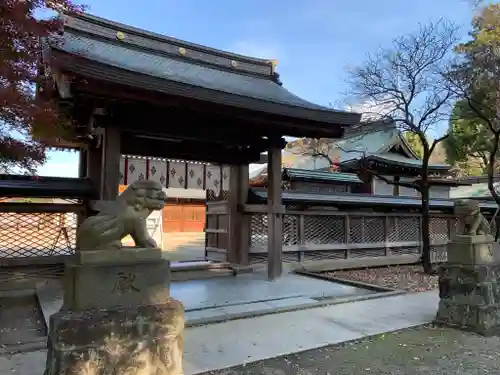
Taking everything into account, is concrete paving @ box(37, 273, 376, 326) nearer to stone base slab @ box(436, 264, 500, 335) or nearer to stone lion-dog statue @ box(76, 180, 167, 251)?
stone base slab @ box(436, 264, 500, 335)

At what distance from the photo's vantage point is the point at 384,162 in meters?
16.5

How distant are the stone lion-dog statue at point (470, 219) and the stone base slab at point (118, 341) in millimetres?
4199

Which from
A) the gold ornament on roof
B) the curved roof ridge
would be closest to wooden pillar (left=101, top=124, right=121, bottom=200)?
the curved roof ridge

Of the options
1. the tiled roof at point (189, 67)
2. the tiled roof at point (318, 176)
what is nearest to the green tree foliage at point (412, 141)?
the tiled roof at point (318, 176)

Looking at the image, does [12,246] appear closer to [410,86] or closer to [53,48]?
[53,48]

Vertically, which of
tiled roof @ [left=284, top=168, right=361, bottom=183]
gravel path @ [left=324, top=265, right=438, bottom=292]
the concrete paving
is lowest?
gravel path @ [left=324, top=265, right=438, bottom=292]

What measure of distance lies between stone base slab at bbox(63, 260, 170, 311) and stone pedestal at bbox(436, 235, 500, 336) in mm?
4141

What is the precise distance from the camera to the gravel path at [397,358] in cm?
372

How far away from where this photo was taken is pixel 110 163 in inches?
261

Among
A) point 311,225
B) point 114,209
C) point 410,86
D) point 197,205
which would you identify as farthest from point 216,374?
point 197,205

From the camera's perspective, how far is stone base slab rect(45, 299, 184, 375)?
8.26 ft

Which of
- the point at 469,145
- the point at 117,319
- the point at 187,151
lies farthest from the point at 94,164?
the point at 469,145

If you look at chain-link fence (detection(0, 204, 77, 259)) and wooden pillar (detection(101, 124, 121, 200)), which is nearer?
wooden pillar (detection(101, 124, 121, 200))

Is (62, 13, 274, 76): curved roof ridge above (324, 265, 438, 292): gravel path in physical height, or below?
above
